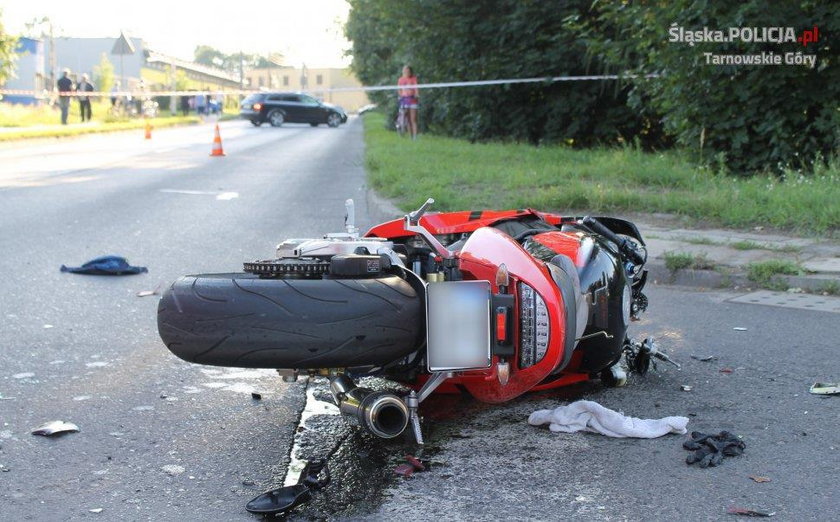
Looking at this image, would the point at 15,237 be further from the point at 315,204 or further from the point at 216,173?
the point at 216,173

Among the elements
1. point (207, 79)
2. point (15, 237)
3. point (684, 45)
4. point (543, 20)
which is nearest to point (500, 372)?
point (15, 237)

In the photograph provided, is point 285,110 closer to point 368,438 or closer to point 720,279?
point 720,279

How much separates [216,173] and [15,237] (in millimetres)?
8198

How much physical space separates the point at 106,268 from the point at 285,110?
42.7m

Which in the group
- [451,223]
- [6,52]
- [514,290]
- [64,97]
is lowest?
[514,290]

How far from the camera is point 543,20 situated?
64.8 feet

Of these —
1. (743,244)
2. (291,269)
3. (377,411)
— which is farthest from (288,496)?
(743,244)

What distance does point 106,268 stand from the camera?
7.20 metres

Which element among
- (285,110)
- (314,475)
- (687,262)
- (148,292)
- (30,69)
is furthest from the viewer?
(30,69)

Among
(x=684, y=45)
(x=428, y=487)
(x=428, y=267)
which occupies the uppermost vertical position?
(x=684, y=45)

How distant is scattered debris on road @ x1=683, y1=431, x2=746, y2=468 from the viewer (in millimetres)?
3533

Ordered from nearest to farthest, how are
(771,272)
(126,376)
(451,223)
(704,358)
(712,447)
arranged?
1. (712,447)
2. (126,376)
3. (451,223)
4. (704,358)
5. (771,272)

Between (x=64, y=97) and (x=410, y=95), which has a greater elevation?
(x=64, y=97)

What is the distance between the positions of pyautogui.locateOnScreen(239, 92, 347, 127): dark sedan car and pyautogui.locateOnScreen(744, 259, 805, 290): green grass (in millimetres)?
40891
